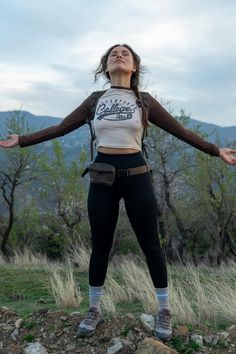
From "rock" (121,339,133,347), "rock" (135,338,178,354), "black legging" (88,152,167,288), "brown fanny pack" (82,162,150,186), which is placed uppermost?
"brown fanny pack" (82,162,150,186)

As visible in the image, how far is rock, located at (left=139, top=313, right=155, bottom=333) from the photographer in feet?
12.6

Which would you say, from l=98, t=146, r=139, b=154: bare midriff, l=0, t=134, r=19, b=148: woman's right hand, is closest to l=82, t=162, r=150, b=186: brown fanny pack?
l=98, t=146, r=139, b=154: bare midriff

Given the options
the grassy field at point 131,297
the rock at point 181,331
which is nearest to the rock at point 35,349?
the grassy field at point 131,297

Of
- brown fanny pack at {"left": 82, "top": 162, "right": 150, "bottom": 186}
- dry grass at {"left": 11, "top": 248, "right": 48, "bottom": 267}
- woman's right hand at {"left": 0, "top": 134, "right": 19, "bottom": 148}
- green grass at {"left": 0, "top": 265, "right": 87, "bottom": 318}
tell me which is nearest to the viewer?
brown fanny pack at {"left": 82, "top": 162, "right": 150, "bottom": 186}

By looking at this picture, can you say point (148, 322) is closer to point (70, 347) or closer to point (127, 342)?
point (127, 342)

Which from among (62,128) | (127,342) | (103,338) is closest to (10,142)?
(62,128)

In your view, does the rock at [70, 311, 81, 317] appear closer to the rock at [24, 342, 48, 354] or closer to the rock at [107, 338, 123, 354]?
the rock at [24, 342, 48, 354]

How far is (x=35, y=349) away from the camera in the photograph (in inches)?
152

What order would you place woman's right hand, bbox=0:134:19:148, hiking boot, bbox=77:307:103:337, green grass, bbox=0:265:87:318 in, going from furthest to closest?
green grass, bbox=0:265:87:318 → woman's right hand, bbox=0:134:19:148 → hiking boot, bbox=77:307:103:337

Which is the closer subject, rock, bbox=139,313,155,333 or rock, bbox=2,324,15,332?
rock, bbox=139,313,155,333

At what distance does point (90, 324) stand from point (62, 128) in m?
1.57

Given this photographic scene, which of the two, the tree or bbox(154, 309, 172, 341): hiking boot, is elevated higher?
the tree

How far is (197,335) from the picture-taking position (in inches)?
148

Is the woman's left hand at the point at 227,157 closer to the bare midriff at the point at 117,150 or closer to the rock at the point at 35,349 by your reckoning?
the bare midriff at the point at 117,150
